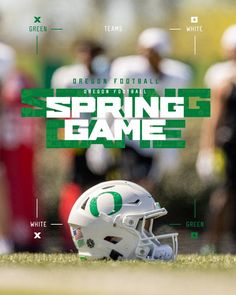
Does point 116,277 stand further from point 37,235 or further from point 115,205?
point 37,235

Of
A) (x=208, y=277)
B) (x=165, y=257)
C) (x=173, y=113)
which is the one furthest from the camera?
(x=173, y=113)

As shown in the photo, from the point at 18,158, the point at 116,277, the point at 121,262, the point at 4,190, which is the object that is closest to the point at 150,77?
the point at 18,158

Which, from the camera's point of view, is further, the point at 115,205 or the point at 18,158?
the point at 18,158

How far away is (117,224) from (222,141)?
67.0 inches

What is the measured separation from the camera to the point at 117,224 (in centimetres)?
845

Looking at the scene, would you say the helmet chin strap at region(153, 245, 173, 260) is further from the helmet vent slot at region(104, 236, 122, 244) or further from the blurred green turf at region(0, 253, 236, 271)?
the helmet vent slot at region(104, 236, 122, 244)

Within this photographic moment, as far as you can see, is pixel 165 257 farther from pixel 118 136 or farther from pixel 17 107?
pixel 17 107

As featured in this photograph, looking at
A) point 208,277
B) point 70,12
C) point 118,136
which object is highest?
point 70,12

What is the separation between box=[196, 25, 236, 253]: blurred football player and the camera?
9.75 metres

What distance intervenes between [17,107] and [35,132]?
25 cm

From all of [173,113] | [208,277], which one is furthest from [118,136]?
[208,277]

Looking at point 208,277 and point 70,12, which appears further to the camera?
point 70,12

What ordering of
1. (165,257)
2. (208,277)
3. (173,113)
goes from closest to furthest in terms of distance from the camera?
(208,277), (165,257), (173,113)

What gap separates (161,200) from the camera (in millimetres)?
9797
